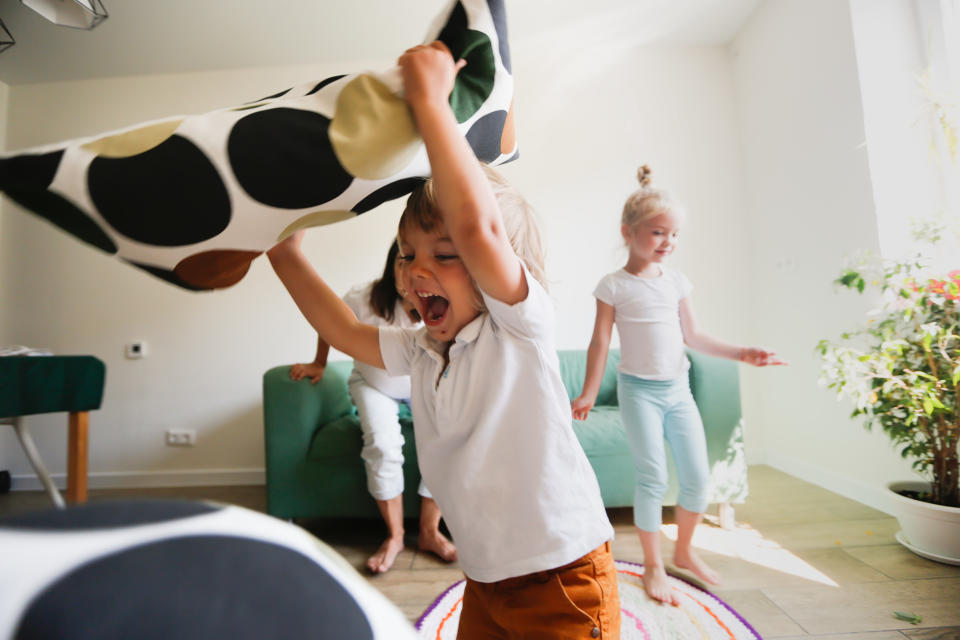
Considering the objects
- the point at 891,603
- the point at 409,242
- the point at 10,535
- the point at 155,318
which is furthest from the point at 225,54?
the point at 891,603

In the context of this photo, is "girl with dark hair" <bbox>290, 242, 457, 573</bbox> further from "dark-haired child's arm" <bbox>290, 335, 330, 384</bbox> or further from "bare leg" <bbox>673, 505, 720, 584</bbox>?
"bare leg" <bbox>673, 505, 720, 584</bbox>

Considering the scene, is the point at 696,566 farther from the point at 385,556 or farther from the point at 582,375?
the point at 582,375

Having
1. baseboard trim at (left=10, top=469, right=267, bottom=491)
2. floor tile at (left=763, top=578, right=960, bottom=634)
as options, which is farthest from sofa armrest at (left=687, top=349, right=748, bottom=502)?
baseboard trim at (left=10, top=469, right=267, bottom=491)

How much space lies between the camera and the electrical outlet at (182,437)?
3.04 m

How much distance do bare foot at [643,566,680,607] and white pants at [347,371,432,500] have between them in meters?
0.76

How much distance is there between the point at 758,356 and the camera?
155 centimetres

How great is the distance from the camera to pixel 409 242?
2.56 feet

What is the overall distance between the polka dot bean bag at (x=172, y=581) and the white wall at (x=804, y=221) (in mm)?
2596

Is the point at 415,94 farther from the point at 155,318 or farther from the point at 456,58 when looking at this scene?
the point at 155,318

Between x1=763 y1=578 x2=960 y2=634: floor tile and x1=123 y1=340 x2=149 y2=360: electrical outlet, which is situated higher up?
x1=123 y1=340 x2=149 y2=360: electrical outlet

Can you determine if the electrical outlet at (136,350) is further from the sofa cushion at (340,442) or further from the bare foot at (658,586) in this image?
the bare foot at (658,586)

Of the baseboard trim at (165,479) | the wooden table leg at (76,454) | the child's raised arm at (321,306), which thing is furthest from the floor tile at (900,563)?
the baseboard trim at (165,479)

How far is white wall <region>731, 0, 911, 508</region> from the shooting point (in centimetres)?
224

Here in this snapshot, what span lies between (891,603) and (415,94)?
5.88 ft
